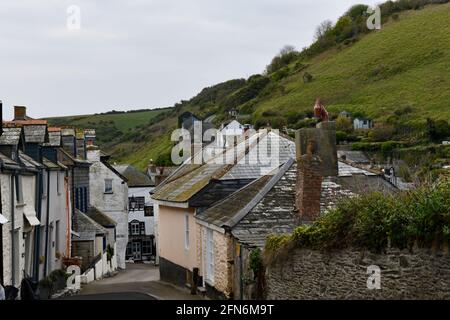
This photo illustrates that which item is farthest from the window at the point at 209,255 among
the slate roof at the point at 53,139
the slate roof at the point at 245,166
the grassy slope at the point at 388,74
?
the grassy slope at the point at 388,74

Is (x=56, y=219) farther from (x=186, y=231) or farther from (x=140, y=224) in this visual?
(x=140, y=224)

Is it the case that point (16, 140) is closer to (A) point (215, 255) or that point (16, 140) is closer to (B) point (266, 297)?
(A) point (215, 255)

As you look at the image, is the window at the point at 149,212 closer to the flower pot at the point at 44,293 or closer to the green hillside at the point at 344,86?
the green hillside at the point at 344,86

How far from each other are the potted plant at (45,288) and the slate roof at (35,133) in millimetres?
4684

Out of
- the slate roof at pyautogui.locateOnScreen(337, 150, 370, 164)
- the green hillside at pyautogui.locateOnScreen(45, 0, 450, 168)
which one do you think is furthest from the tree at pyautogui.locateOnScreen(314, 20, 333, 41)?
the slate roof at pyautogui.locateOnScreen(337, 150, 370, 164)

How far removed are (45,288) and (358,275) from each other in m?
15.4

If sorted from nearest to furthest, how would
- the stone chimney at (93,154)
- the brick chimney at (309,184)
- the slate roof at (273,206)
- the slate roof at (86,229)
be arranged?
the brick chimney at (309,184) < the slate roof at (273,206) < the slate roof at (86,229) < the stone chimney at (93,154)

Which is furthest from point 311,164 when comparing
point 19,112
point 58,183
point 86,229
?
point 86,229

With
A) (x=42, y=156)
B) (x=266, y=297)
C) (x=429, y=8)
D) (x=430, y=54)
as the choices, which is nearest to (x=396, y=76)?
(x=430, y=54)

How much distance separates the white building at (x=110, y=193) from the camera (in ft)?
171

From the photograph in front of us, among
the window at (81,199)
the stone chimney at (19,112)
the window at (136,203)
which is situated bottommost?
the window at (136,203)

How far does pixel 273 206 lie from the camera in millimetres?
20781

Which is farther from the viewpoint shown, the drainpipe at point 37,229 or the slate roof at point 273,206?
the drainpipe at point 37,229
